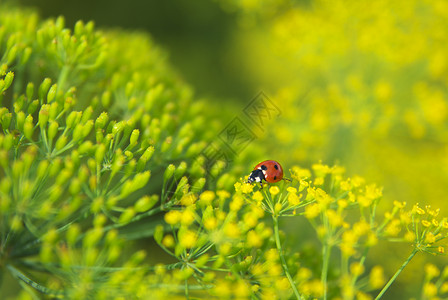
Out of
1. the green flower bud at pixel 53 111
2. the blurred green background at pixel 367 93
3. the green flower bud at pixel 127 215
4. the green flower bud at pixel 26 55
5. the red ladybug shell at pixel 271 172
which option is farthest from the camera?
the blurred green background at pixel 367 93

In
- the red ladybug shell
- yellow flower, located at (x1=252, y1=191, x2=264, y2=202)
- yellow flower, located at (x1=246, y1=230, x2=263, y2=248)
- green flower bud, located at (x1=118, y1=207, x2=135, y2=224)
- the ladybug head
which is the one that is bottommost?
green flower bud, located at (x1=118, y1=207, x2=135, y2=224)

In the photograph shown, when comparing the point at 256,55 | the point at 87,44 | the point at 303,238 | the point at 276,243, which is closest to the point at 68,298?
the point at 276,243

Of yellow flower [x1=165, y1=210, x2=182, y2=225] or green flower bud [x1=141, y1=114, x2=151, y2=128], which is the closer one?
yellow flower [x1=165, y1=210, x2=182, y2=225]

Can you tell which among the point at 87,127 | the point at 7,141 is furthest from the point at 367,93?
the point at 7,141

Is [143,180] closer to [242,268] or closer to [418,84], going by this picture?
[242,268]

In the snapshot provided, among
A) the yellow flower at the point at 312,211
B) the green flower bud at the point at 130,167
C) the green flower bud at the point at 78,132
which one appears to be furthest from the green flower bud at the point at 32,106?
the yellow flower at the point at 312,211

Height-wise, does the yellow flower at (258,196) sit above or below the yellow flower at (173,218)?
above

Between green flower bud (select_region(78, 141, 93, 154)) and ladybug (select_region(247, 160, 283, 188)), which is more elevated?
ladybug (select_region(247, 160, 283, 188))

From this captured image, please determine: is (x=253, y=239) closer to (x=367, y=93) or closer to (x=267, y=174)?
(x=267, y=174)

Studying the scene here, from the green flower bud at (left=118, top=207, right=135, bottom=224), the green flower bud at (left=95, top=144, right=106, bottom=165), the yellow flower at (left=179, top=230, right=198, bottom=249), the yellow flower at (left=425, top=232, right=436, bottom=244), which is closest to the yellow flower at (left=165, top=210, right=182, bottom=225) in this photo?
the yellow flower at (left=179, top=230, right=198, bottom=249)

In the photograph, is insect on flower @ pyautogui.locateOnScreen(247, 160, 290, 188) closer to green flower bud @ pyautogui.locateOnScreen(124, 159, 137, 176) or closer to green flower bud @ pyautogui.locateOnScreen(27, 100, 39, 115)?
green flower bud @ pyautogui.locateOnScreen(124, 159, 137, 176)

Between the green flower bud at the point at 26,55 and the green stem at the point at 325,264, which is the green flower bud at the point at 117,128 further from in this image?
the green stem at the point at 325,264
